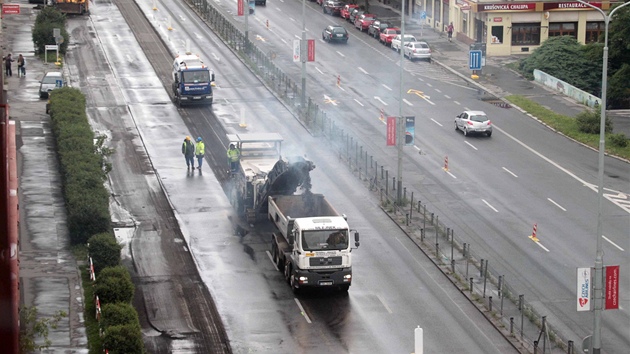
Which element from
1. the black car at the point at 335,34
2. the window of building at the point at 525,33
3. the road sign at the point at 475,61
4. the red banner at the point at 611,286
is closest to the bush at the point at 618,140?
the road sign at the point at 475,61

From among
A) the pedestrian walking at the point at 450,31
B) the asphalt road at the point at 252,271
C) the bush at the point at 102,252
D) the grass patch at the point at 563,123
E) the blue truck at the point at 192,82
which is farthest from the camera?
the pedestrian walking at the point at 450,31

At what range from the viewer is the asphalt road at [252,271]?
29.7 m

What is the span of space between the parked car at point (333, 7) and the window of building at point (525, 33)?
22250 millimetres

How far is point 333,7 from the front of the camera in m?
103

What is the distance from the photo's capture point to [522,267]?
36719mm

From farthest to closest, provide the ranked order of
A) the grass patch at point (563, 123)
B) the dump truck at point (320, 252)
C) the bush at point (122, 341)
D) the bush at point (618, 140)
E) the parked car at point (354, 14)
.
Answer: the parked car at point (354, 14), the bush at point (618, 140), the grass patch at point (563, 123), the dump truck at point (320, 252), the bush at point (122, 341)

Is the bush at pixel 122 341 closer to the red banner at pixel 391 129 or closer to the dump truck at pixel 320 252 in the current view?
the dump truck at pixel 320 252

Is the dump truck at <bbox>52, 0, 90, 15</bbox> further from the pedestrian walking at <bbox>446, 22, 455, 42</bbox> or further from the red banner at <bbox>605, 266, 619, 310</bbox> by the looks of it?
the red banner at <bbox>605, 266, 619, 310</bbox>

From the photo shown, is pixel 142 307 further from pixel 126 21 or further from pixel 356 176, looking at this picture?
pixel 126 21

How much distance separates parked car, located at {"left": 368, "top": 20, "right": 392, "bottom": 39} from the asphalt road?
3014cm

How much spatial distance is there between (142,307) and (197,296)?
2068 millimetres

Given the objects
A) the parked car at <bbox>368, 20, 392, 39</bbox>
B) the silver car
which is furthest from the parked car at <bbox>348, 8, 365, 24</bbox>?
the silver car

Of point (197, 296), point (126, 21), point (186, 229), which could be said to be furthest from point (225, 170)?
point (126, 21)

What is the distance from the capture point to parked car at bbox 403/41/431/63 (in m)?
82.2
